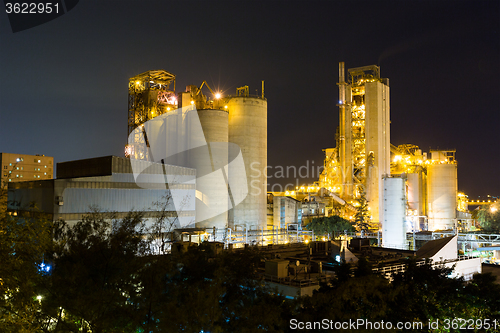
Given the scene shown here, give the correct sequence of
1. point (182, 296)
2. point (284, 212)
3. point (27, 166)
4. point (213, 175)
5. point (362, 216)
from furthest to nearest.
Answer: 1. point (27, 166)
2. point (284, 212)
3. point (362, 216)
4. point (213, 175)
5. point (182, 296)

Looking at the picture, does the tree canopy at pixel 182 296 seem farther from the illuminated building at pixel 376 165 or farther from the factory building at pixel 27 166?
the factory building at pixel 27 166

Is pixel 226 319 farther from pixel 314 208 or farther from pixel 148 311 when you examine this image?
pixel 314 208

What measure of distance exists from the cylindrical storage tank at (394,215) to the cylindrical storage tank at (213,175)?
2280 centimetres

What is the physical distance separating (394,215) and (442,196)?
45.0 metres

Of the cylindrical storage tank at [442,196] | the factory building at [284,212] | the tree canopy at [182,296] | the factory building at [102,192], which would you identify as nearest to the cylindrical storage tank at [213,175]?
the factory building at [102,192]

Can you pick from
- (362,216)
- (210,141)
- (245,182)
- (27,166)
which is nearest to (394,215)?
(362,216)

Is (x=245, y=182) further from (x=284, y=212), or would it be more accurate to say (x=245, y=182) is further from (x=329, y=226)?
(x=329, y=226)

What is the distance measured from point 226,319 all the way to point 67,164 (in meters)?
37.4

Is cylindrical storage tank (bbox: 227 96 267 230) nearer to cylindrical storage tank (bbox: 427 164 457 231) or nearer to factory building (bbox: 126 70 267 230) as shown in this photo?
factory building (bbox: 126 70 267 230)

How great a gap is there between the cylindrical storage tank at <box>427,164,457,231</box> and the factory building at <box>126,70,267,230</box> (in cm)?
4079

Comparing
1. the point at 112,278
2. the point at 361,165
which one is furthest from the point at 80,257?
the point at 361,165

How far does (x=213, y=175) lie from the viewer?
5772cm

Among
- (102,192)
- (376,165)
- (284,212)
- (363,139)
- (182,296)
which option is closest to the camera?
(182,296)

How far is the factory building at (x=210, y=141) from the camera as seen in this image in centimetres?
5781
